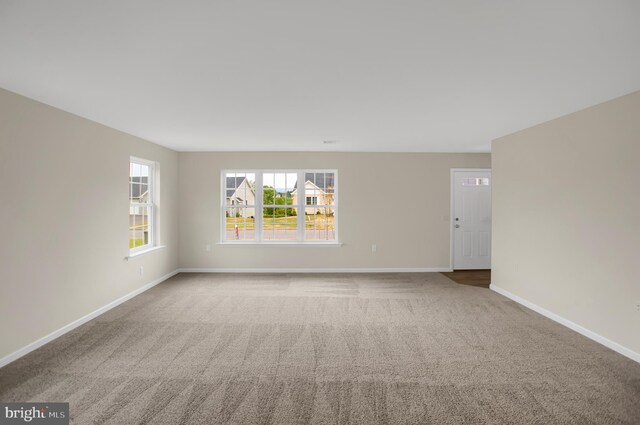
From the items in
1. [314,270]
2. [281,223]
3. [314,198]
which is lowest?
[314,270]

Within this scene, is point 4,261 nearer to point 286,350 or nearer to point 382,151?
point 286,350

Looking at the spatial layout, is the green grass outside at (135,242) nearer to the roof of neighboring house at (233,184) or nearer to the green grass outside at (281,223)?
the green grass outside at (281,223)

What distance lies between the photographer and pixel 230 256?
6.83 m

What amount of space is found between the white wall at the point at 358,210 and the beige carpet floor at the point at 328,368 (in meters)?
2.11

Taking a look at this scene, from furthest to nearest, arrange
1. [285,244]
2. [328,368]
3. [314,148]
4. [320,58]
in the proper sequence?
[285,244] → [314,148] → [328,368] → [320,58]

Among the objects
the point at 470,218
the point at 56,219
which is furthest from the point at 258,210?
the point at 470,218

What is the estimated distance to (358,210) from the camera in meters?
6.87

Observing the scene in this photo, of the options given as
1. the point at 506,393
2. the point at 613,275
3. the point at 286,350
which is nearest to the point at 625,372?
the point at 613,275

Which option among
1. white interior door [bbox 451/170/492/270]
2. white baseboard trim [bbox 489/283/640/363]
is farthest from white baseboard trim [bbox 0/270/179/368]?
white interior door [bbox 451/170/492/270]

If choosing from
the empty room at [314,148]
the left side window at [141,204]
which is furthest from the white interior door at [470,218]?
the left side window at [141,204]

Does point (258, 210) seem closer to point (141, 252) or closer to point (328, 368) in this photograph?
point (141, 252)

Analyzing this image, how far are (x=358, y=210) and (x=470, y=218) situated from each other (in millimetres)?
2296

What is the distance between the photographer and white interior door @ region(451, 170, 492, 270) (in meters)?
6.98

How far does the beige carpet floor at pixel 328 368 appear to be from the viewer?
2383 millimetres
